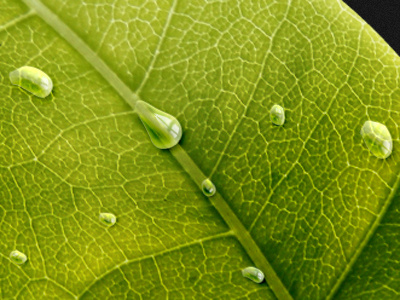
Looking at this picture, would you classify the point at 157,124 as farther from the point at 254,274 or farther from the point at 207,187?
the point at 254,274

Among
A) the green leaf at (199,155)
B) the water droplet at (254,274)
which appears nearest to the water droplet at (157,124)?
the green leaf at (199,155)

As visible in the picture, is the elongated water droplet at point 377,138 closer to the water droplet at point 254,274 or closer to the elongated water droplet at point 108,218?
the water droplet at point 254,274

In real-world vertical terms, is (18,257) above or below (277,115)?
below

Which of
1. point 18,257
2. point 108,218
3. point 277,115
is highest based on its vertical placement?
point 277,115

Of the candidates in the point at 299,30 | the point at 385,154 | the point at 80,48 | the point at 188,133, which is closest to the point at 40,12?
the point at 80,48

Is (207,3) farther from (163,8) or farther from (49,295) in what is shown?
(49,295)

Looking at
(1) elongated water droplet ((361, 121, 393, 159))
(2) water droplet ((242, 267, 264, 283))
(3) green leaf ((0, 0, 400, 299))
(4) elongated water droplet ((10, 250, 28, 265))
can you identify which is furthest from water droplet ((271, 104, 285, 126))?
(4) elongated water droplet ((10, 250, 28, 265))

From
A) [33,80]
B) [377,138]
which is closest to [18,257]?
[33,80]

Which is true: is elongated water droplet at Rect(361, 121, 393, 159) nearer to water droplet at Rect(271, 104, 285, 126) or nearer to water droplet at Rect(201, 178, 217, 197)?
water droplet at Rect(271, 104, 285, 126)

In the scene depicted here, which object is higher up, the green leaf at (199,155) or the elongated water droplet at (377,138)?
the elongated water droplet at (377,138)
